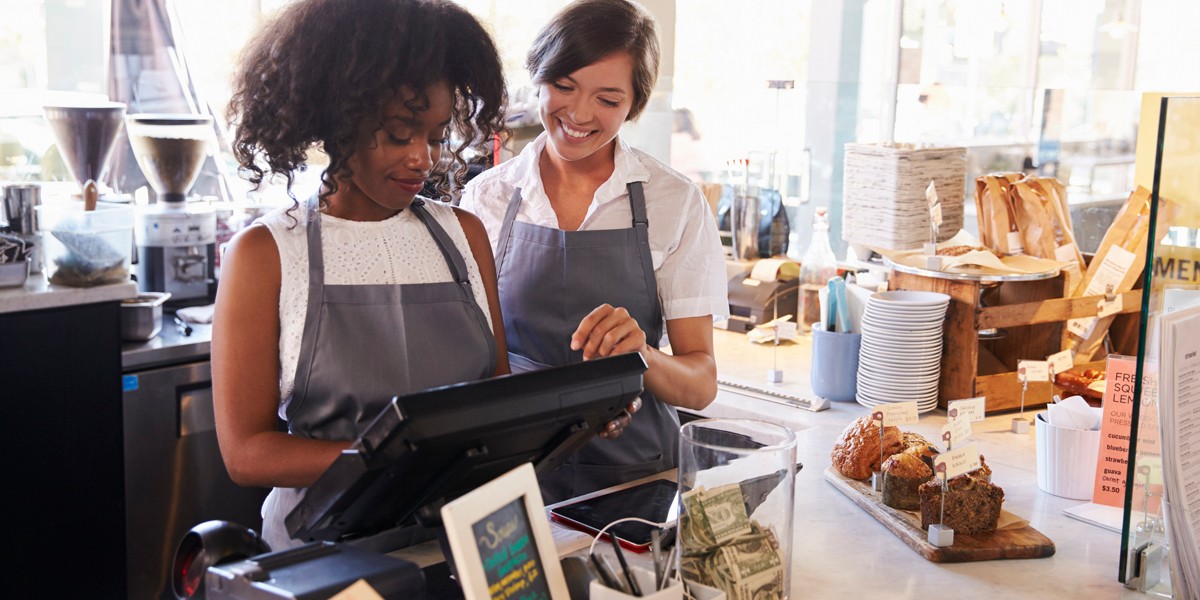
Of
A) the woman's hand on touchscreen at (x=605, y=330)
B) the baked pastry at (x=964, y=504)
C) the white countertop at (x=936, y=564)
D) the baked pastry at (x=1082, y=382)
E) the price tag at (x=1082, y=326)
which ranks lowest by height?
the white countertop at (x=936, y=564)

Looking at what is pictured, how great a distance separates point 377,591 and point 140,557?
205 centimetres

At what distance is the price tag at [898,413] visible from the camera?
166cm

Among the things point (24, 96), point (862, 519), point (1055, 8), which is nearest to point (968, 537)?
point (862, 519)

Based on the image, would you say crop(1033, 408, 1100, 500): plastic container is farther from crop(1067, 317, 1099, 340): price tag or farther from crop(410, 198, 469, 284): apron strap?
crop(410, 198, 469, 284): apron strap

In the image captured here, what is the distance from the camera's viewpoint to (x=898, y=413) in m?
1.67

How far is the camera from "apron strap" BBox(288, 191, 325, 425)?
4.53ft

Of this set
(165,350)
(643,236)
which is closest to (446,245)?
(643,236)

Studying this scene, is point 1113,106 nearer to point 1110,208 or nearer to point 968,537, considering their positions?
point 1110,208

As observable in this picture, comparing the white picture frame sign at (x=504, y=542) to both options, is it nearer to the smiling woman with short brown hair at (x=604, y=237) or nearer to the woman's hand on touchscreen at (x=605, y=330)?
the woman's hand on touchscreen at (x=605, y=330)

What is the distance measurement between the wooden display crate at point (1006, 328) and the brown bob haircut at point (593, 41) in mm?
1087

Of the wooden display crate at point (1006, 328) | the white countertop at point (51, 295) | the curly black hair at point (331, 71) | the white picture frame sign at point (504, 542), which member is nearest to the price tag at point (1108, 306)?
the wooden display crate at point (1006, 328)

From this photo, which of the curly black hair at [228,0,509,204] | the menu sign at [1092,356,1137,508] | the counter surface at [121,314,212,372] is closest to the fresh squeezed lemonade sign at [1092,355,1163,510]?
the menu sign at [1092,356,1137,508]

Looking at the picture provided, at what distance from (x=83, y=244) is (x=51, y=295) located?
0.16 meters

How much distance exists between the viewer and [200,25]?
11.5ft
